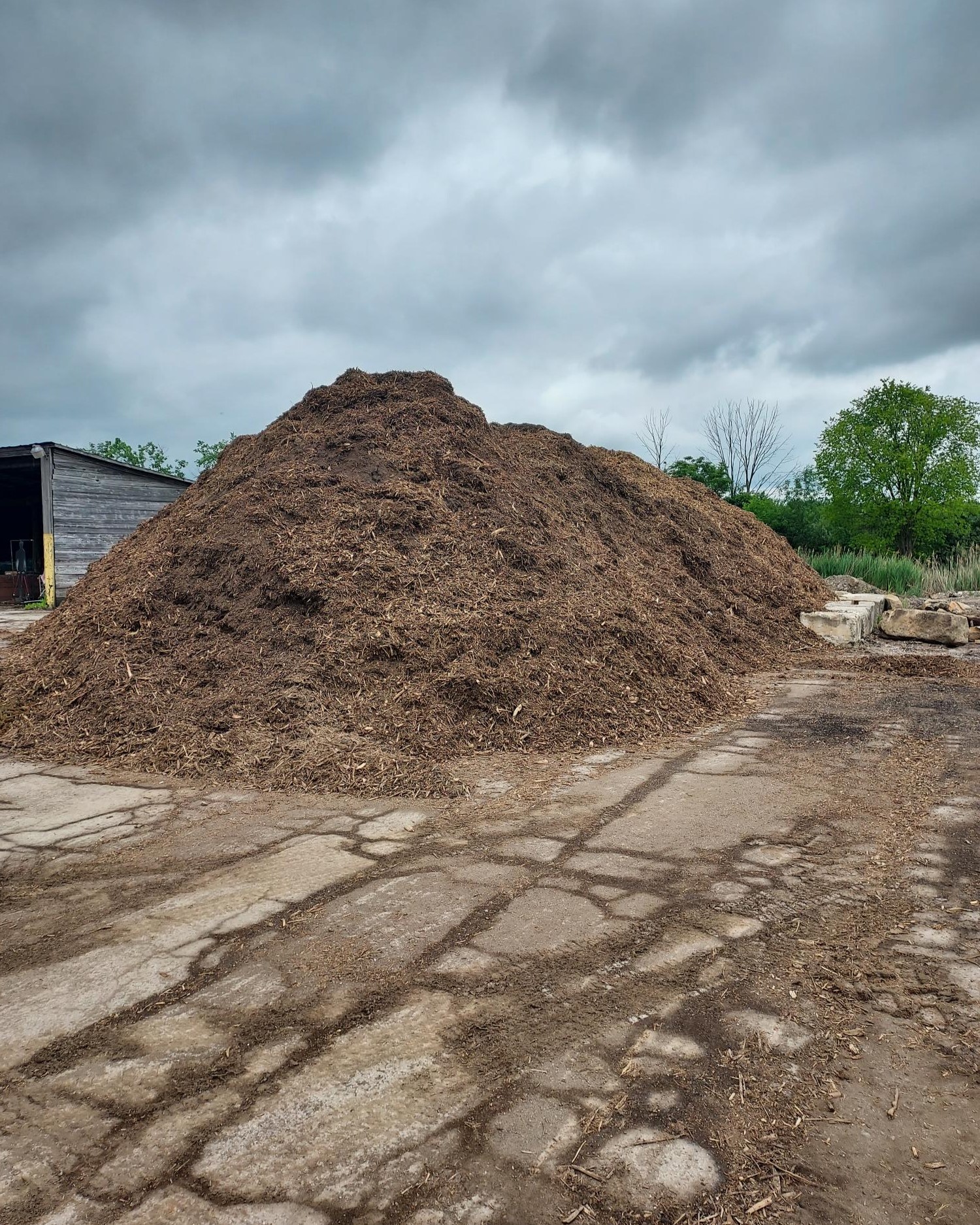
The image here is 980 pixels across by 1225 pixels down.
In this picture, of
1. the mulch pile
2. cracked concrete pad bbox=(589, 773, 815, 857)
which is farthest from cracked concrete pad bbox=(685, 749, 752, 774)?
the mulch pile

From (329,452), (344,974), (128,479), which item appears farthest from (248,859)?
(128,479)

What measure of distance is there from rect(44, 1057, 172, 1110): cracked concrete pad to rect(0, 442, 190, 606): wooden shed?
678 inches

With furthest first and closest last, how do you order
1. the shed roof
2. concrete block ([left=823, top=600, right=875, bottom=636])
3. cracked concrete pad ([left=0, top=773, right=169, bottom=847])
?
the shed roof, concrete block ([left=823, top=600, right=875, bottom=636]), cracked concrete pad ([left=0, top=773, right=169, bottom=847])

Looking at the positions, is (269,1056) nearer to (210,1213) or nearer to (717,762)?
(210,1213)

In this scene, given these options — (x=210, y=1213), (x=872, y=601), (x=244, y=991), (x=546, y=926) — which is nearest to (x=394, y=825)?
(x=546, y=926)

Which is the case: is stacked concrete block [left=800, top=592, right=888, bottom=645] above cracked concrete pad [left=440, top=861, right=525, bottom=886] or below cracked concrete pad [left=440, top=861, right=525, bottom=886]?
above

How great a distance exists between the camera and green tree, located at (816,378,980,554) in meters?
26.4

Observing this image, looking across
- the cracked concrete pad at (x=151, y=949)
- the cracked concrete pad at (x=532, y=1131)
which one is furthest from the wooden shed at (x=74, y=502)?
the cracked concrete pad at (x=532, y=1131)

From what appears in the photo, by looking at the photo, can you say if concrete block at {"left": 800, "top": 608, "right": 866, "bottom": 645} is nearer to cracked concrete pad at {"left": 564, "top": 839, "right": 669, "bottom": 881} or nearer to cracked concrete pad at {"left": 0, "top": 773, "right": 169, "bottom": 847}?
cracked concrete pad at {"left": 564, "top": 839, "right": 669, "bottom": 881}

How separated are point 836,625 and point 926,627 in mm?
1309

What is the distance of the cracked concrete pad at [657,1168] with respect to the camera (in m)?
1.52

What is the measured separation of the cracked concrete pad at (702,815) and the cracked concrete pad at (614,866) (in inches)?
4.0

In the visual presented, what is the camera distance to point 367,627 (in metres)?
5.55

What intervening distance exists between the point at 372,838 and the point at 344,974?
117cm
